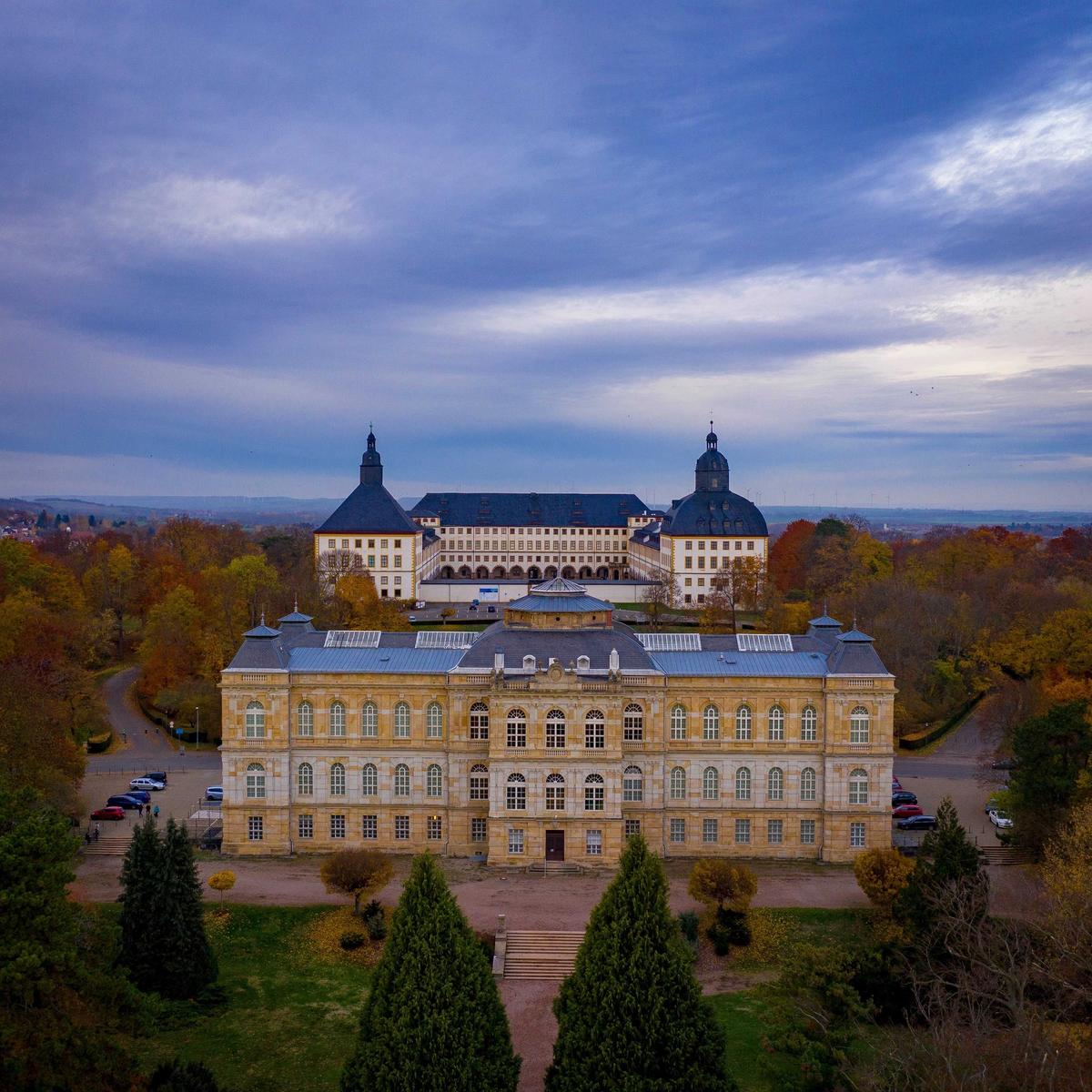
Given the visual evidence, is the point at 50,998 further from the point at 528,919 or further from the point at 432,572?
the point at 432,572

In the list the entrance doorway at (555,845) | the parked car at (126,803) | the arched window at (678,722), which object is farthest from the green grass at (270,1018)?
the arched window at (678,722)

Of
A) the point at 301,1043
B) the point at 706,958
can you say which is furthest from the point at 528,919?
the point at 301,1043

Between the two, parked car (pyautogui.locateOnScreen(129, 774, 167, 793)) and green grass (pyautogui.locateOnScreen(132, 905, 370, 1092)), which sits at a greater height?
parked car (pyautogui.locateOnScreen(129, 774, 167, 793))

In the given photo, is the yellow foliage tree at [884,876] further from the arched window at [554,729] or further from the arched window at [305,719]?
the arched window at [305,719]

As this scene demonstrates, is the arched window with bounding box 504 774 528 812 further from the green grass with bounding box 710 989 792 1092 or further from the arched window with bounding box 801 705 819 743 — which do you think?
the green grass with bounding box 710 989 792 1092

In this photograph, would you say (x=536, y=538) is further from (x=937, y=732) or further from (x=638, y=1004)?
(x=638, y=1004)

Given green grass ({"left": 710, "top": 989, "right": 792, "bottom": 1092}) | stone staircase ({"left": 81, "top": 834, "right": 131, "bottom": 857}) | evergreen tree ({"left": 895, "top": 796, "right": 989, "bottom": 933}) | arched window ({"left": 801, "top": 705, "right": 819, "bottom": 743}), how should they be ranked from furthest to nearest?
arched window ({"left": 801, "top": 705, "right": 819, "bottom": 743}) < stone staircase ({"left": 81, "top": 834, "right": 131, "bottom": 857}) < evergreen tree ({"left": 895, "top": 796, "right": 989, "bottom": 933}) < green grass ({"left": 710, "top": 989, "right": 792, "bottom": 1092})

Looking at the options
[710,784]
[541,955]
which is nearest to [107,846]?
[541,955]

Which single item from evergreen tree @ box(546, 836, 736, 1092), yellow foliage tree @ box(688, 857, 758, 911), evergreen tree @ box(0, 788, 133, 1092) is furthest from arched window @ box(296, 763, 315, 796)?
evergreen tree @ box(546, 836, 736, 1092)
